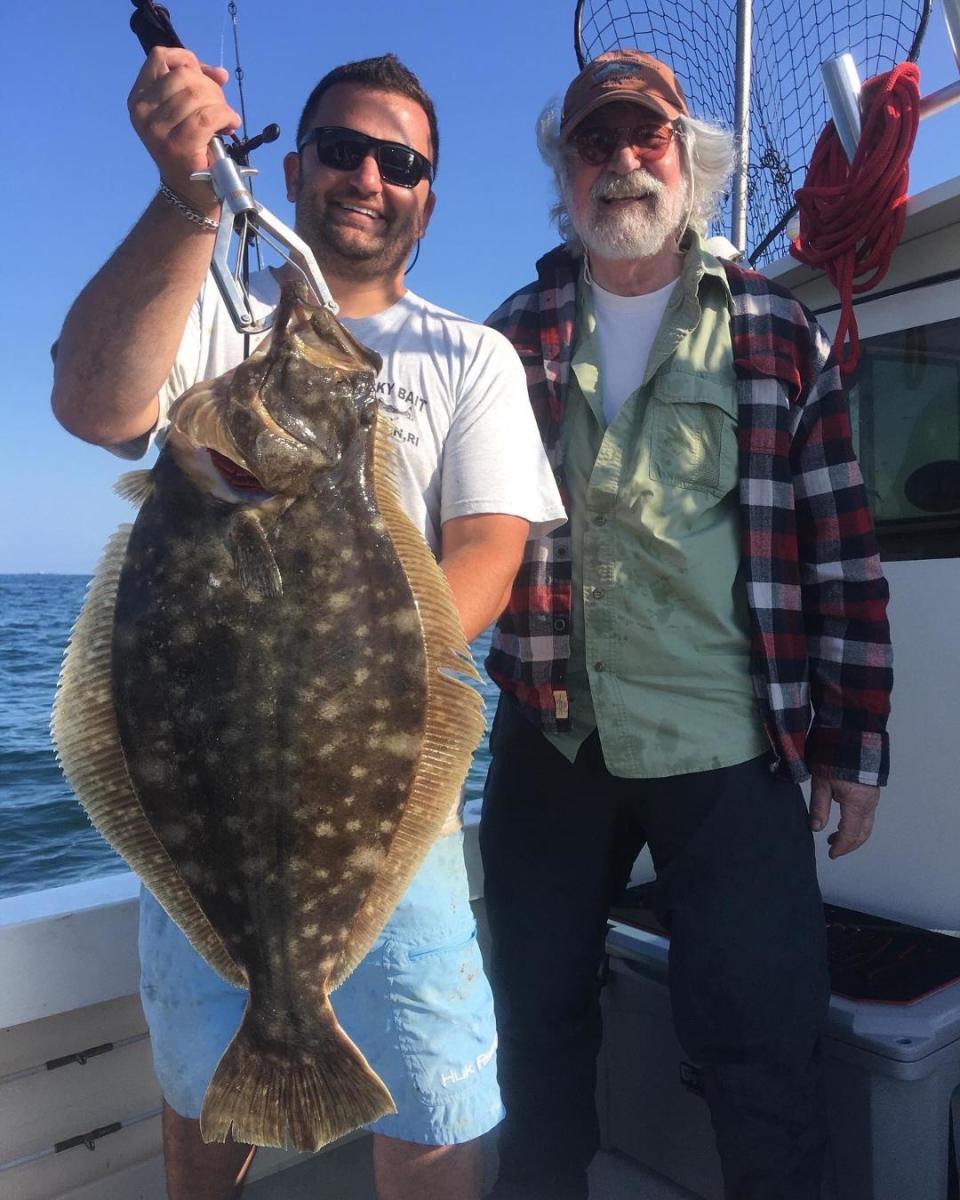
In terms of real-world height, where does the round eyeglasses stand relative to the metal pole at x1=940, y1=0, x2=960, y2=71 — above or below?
below

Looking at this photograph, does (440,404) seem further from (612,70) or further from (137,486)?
(612,70)

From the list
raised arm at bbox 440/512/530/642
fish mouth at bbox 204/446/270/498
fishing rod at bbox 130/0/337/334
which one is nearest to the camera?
fishing rod at bbox 130/0/337/334

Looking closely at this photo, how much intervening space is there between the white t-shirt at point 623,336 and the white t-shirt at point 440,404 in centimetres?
67

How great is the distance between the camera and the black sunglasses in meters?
2.02

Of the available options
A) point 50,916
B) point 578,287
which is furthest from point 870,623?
point 50,916

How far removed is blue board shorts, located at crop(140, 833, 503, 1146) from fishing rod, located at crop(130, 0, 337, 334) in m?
1.16

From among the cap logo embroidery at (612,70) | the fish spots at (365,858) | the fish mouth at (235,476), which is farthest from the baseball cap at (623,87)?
the fish spots at (365,858)

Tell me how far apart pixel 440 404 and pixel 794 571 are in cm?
114

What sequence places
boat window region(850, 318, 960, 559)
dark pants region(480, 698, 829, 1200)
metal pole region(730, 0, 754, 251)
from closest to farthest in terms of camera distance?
dark pants region(480, 698, 829, 1200)
boat window region(850, 318, 960, 559)
metal pole region(730, 0, 754, 251)

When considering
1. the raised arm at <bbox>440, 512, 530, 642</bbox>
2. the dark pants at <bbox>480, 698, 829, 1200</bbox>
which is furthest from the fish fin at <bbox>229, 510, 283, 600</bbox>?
the dark pants at <bbox>480, 698, 829, 1200</bbox>

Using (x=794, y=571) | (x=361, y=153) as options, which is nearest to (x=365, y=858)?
(x=361, y=153)

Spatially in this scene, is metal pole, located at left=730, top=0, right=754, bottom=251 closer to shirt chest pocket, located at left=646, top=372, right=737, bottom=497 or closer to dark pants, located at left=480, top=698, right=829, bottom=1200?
shirt chest pocket, located at left=646, top=372, right=737, bottom=497

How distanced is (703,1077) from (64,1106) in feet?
5.86

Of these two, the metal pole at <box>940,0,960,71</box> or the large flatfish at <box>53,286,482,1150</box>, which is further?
the metal pole at <box>940,0,960,71</box>
